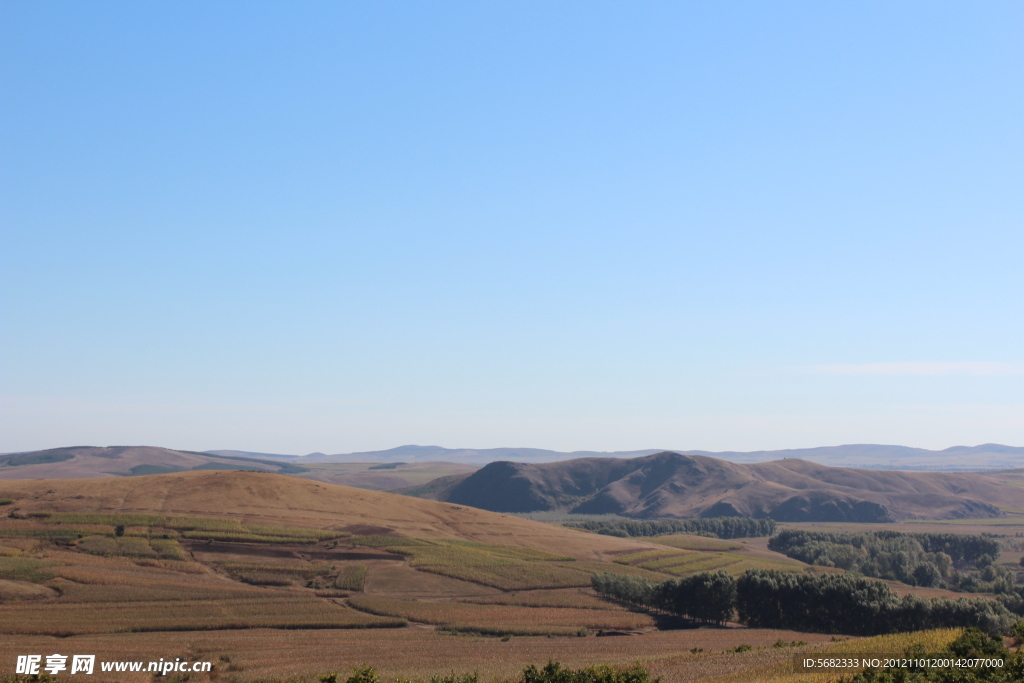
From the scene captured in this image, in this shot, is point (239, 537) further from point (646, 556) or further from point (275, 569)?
point (646, 556)

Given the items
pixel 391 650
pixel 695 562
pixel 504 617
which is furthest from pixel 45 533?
pixel 695 562

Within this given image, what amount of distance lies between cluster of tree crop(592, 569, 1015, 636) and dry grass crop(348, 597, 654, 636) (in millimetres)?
7978

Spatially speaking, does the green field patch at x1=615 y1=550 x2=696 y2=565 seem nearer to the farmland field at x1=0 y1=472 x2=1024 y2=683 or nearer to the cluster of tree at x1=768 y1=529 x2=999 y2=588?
the farmland field at x1=0 y1=472 x2=1024 y2=683

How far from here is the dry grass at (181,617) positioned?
80.7 metres

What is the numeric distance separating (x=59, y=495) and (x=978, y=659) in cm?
15859

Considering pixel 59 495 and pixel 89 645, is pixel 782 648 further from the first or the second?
pixel 59 495

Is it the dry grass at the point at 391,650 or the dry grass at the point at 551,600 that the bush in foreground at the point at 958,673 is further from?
the dry grass at the point at 551,600

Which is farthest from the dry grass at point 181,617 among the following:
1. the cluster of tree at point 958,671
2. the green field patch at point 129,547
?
the cluster of tree at point 958,671

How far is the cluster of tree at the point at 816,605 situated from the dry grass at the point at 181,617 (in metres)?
44.5

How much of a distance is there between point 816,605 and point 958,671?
6363 centimetres

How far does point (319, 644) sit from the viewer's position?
7719 cm

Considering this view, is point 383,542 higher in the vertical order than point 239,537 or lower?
lower

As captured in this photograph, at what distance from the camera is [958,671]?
44.0 meters

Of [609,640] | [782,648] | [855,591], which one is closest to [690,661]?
[782,648]
